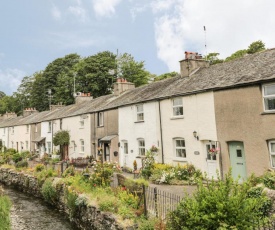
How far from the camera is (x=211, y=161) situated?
14539 mm

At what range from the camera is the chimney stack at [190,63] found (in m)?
19.7

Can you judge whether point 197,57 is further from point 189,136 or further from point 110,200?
point 110,200

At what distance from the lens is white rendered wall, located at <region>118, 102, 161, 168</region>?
18.4 m

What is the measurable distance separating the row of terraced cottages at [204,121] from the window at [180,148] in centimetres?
7

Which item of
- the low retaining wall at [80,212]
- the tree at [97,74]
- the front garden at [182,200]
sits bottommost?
the low retaining wall at [80,212]

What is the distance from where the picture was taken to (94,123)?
25.8 meters

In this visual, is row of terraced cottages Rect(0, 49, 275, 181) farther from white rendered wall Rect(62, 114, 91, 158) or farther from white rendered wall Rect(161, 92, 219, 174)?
white rendered wall Rect(62, 114, 91, 158)

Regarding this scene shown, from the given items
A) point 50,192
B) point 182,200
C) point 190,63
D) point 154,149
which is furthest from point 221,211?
point 190,63

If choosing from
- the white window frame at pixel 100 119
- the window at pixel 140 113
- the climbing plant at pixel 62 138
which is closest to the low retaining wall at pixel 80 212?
the climbing plant at pixel 62 138

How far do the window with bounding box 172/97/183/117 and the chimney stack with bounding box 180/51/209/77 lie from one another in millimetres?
3579

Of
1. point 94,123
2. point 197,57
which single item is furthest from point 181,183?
point 94,123

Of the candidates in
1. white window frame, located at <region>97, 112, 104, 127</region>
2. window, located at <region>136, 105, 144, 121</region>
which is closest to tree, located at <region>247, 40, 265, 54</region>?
window, located at <region>136, 105, 144, 121</region>

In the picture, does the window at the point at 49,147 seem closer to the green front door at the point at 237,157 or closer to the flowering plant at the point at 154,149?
the flowering plant at the point at 154,149

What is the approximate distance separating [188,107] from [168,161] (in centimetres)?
410
